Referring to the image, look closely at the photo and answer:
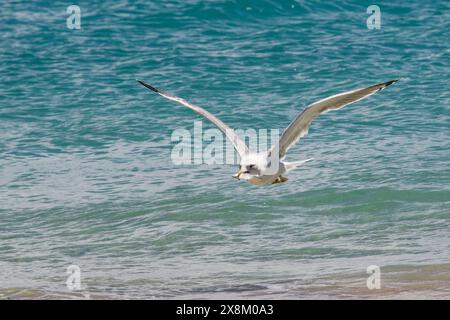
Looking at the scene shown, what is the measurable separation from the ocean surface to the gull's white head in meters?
0.84

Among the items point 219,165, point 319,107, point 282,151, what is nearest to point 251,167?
point 282,151

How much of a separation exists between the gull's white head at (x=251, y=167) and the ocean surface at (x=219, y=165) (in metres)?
0.84

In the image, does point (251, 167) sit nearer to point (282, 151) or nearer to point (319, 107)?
point (282, 151)

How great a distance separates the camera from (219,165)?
1127cm

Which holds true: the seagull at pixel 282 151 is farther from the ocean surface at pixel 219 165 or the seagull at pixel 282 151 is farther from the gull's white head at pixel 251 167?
the ocean surface at pixel 219 165

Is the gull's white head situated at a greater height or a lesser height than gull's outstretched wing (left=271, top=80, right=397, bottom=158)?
lesser

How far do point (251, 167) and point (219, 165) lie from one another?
12.0 feet

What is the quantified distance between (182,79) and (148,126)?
1.66 meters

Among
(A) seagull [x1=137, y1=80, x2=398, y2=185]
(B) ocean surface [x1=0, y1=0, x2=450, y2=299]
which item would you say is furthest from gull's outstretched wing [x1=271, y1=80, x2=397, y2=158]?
(B) ocean surface [x1=0, y1=0, x2=450, y2=299]

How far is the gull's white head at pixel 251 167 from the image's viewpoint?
24.9ft

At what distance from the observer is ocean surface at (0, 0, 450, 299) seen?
8.30 m

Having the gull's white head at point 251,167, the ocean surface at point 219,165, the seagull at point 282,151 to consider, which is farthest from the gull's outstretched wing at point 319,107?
the ocean surface at point 219,165

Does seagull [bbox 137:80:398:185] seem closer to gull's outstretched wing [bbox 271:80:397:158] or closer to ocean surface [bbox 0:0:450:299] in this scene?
gull's outstretched wing [bbox 271:80:397:158]
